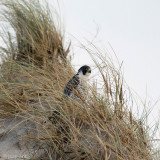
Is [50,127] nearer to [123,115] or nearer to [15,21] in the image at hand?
[123,115]

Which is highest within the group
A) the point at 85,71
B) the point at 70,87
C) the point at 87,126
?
the point at 85,71

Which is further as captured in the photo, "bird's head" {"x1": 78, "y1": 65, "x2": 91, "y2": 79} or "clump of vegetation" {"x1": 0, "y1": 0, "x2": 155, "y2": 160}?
"bird's head" {"x1": 78, "y1": 65, "x2": 91, "y2": 79}

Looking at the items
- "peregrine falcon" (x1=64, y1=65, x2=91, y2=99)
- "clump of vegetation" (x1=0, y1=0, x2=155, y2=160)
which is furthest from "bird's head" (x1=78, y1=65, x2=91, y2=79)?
"clump of vegetation" (x1=0, y1=0, x2=155, y2=160)

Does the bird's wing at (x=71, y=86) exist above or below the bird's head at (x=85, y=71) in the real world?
below

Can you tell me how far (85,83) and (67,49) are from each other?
2.10m

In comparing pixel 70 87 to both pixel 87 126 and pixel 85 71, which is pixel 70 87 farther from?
pixel 85 71

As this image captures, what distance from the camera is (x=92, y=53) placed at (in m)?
2.83

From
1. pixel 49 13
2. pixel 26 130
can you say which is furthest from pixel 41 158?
pixel 49 13

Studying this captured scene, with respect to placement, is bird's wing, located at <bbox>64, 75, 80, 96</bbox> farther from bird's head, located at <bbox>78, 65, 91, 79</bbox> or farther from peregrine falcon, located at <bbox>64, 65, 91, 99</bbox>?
bird's head, located at <bbox>78, 65, 91, 79</bbox>

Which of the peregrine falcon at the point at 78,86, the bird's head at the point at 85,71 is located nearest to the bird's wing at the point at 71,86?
the peregrine falcon at the point at 78,86

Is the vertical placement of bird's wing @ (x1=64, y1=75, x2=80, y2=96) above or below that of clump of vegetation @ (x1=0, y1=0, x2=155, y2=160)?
above

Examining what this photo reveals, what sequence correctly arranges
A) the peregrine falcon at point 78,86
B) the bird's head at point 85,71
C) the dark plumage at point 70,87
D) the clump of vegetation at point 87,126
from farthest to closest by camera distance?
the bird's head at point 85,71 → the dark plumage at point 70,87 → the peregrine falcon at point 78,86 → the clump of vegetation at point 87,126

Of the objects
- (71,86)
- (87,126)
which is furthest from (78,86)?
(87,126)

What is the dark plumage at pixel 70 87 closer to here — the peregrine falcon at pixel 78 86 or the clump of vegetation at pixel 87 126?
the peregrine falcon at pixel 78 86
